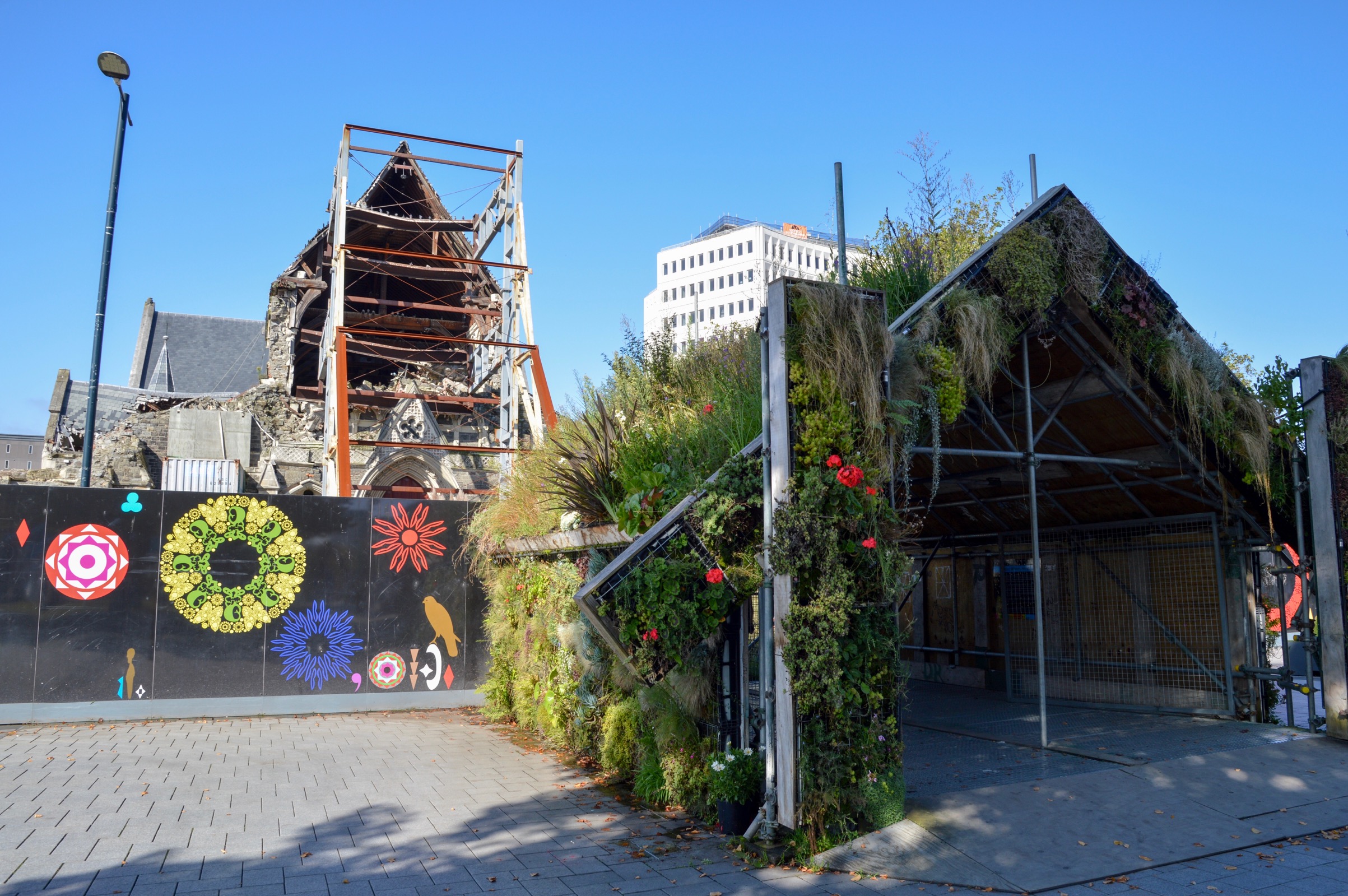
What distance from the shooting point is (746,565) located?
5906 millimetres

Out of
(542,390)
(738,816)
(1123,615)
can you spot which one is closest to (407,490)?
(542,390)

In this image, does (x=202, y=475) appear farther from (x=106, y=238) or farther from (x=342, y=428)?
(x=106, y=238)

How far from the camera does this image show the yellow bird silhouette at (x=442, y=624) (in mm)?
11367

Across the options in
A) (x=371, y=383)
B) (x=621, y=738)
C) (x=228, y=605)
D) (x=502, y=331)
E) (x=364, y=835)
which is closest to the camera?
(x=364, y=835)

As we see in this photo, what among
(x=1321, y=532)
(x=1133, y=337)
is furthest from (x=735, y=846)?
(x=1321, y=532)

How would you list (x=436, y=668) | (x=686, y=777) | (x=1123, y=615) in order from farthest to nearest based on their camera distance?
(x=436, y=668) → (x=1123, y=615) → (x=686, y=777)

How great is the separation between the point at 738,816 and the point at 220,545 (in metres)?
7.60

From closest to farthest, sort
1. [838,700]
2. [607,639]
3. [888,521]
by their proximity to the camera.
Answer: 1. [838,700]
2. [888,521]
3. [607,639]

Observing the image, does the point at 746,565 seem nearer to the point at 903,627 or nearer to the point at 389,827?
the point at 389,827

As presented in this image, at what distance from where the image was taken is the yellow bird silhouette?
11.4 meters

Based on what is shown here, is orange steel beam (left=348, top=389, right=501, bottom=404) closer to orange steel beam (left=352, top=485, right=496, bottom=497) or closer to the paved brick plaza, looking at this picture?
orange steel beam (left=352, top=485, right=496, bottom=497)

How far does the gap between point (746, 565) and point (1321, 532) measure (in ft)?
19.0

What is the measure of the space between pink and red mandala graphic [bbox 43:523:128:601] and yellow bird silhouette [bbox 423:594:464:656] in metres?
3.40

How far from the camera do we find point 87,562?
394 inches
